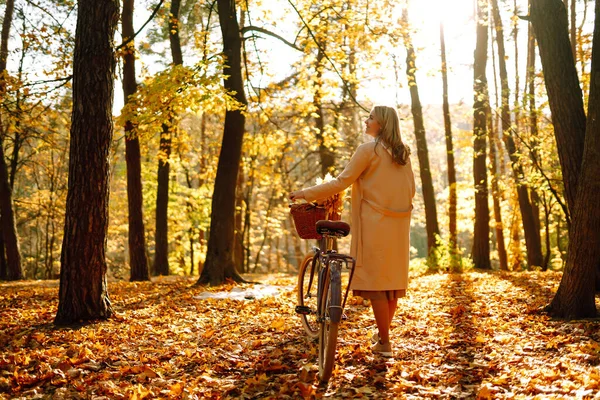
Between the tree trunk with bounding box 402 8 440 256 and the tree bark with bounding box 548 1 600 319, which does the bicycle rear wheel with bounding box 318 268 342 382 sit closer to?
the tree bark with bounding box 548 1 600 319

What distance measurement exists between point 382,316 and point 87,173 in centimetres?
410

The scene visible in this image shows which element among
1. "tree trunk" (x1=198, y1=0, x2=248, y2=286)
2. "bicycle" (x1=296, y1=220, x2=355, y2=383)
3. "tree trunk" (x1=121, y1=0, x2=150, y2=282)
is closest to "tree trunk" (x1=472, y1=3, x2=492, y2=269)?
"tree trunk" (x1=198, y1=0, x2=248, y2=286)

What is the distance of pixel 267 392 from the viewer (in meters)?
4.58

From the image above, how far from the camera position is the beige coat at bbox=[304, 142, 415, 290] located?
5.14 metres

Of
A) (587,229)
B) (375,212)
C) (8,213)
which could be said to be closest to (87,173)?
(375,212)

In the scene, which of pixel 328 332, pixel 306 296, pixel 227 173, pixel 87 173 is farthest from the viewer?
pixel 227 173

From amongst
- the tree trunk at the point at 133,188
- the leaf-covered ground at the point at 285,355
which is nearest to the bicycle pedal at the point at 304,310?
the leaf-covered ground at the point at 285,355

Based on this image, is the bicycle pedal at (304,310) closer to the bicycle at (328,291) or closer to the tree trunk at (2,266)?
the bicycle at (328,291)

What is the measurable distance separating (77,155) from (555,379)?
577 centimetres

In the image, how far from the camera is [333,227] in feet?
16.0

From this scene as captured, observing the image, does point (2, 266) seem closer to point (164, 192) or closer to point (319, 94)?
point (164, 192)

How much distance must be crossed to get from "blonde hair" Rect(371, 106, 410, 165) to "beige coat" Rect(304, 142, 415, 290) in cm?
6

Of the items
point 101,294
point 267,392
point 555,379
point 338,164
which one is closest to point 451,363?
point 555,379

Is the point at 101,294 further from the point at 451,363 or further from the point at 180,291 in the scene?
the point at 451,363
